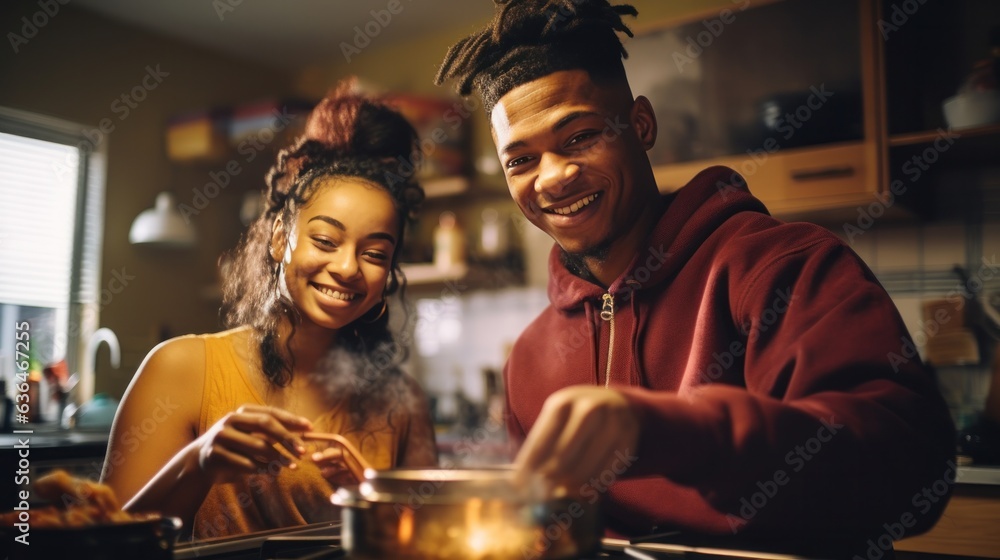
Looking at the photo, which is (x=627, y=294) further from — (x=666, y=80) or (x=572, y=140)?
(x=666, y=80)

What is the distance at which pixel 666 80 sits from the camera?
2.00 m

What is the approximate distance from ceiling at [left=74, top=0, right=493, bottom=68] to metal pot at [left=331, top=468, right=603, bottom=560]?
210cm

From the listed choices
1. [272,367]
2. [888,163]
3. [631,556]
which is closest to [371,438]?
[272,367]

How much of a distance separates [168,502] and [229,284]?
0.94 feet

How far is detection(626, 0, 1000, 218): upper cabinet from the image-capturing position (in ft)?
6.15

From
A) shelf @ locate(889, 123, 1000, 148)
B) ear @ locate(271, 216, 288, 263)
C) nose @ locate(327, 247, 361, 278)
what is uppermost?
shelf @ locate(889, 123, 1000, 148)

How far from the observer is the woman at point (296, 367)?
73 centimetres

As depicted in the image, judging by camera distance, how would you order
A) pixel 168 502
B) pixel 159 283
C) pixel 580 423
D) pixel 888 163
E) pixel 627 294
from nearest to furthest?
pixel 580 423 < pixel 168 502 < pixel 627 294 < pixel 888 163 < pixel 159 283

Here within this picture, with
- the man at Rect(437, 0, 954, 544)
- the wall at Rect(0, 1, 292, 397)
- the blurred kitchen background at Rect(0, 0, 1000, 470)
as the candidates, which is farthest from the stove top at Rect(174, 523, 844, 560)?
the wall at Rect(0, 1, 292, 397)

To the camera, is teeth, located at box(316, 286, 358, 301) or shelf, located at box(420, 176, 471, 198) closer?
teeth, located at box(316, 286, 358, 301)

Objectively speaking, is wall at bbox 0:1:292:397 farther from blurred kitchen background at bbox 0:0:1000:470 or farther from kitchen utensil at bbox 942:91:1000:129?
kitchen utensil at bbox 942:91:1000:129

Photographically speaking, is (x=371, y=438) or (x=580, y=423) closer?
(x=580, y=423)

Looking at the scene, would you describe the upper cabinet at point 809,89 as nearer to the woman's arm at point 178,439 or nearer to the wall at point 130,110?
the wall at point 130,110

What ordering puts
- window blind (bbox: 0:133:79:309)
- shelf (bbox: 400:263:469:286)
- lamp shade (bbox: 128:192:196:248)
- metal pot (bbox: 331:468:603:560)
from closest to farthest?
metal pot (bbox: 331:468:603:560) < window blind (bbox: 0:133:79:309) < lamp shade (bbox: 128:192:196:248) < shelf (bbox: 400:263:469:286)
